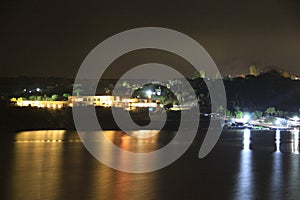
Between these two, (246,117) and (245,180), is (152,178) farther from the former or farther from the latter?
(246,117)

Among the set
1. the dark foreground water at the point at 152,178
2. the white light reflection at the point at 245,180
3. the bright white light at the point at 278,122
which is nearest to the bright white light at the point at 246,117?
the bright white light at the point at 278,122

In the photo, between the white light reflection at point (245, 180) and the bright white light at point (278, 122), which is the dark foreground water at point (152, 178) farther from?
the bright white light at point (278, 122)

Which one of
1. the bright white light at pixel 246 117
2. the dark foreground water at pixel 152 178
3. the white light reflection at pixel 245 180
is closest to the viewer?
the dark foreground water at pixel 152 178

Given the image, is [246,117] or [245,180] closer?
[245,180]

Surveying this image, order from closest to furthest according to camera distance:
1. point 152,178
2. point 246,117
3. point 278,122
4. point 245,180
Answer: point 152,178 → point 245,180 → point 278,122 → point 246,117

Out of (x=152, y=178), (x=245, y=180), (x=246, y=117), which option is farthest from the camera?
(x=246, y=117)

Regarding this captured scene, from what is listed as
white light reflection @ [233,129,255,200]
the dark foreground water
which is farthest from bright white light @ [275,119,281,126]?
white light reflection @ [233,129,255,200]

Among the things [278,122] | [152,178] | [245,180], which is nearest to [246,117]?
[278,122]

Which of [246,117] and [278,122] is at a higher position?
[246,117]

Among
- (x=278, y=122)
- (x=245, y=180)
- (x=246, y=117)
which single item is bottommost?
(x=245, y=180)

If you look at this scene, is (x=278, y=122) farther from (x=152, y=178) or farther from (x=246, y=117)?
(x=152, y=178)

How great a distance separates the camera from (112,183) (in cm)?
894

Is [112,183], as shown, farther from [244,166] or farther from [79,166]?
[244,166]

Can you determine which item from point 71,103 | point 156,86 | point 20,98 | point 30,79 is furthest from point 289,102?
point 30,79
